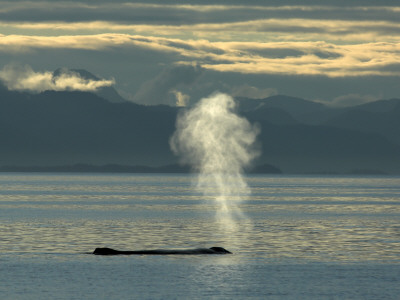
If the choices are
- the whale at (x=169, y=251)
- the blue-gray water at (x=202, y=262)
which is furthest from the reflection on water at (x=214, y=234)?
the whale at (x=169, y=251)

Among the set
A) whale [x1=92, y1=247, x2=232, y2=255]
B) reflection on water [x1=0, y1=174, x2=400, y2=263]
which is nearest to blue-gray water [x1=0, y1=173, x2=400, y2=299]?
reflection on water [x1=0, y1=174, x2=400, y2=263]

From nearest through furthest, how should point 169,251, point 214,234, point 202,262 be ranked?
point 202,262 < point 169,251 < point 214,234

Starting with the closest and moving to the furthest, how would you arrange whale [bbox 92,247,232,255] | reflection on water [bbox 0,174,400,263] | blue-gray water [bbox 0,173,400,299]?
1. blue-gray water [bbox 0,173,400,299]
2. whale [bbox 92,247,232,255]
3. reflection on water [bbox 0,174,400,263]

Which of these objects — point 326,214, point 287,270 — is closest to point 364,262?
point 287,270

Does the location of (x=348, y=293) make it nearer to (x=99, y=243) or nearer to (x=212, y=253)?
(x=212, y=253)

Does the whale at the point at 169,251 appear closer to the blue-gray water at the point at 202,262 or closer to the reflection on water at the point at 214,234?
the blue-gray water at the point at 202,262

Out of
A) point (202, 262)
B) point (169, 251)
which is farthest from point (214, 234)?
point (202, 262)

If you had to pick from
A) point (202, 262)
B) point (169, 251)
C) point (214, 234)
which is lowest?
point (202, 262)

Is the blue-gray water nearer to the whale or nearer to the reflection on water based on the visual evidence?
the reflection on water

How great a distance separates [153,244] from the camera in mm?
86688

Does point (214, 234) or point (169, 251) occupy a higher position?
point (214, 234)

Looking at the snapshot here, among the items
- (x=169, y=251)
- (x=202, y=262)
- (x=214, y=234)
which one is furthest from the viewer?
(x=214, y=234)

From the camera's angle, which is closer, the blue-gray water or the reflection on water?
the blue-gray water

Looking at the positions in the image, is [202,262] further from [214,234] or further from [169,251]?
[214,234]
